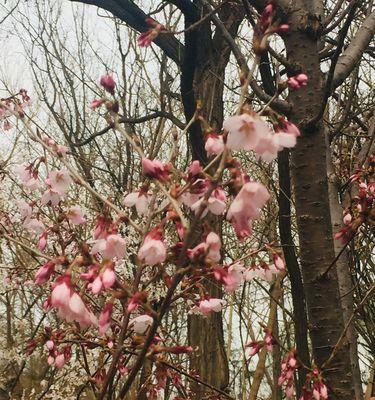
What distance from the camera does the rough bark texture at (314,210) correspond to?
1857 mm

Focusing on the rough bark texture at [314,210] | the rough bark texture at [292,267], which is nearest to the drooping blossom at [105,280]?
the rough bark texture at [314,210]

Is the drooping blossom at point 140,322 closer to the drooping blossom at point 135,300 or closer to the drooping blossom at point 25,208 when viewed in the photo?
the drooping blossom at point 135,300

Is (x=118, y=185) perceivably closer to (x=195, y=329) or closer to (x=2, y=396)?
(x=195, y=329)

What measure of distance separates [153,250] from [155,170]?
189mm

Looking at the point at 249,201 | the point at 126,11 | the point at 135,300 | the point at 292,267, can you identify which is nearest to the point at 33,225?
the point at 292,267

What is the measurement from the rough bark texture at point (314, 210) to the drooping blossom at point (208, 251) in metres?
0.84

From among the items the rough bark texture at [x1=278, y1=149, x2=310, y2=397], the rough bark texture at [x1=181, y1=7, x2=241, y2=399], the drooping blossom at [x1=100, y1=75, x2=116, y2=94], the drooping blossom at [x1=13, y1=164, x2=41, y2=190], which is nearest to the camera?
the drooping blossom at [x1=100, y1=75, x2=116, y2=94]

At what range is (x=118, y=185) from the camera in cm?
711

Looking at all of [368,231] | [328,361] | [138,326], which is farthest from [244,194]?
[368,231]

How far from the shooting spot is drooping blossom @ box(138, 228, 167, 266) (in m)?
1.15

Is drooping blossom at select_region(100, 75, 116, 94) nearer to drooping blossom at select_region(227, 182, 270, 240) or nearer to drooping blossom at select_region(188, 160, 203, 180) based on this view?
drooping blossom at select_region(188, 160, 203, 180)

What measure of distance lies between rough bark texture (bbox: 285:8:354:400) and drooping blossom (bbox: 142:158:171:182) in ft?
2.83

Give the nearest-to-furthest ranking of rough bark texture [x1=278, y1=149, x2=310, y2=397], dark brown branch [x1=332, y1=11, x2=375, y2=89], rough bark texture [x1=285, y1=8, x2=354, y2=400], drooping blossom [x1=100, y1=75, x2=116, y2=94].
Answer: drooping blossom [x1=100, y1=75, x2=116, y2=94] < rough bark texture [x1=285, y1=8, x2=354, y2=400] < dark brown branch [x1=332, y1=11, x2=375, y2=89] < rough bark texture [x1=278, y1=149, x2=310, y2=397]

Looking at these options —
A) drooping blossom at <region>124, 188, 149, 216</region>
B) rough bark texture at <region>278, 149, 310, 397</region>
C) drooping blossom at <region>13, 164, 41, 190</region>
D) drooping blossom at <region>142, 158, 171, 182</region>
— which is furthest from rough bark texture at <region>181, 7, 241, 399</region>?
drooping blossom at <region>142, 158, 171, 182</region>
